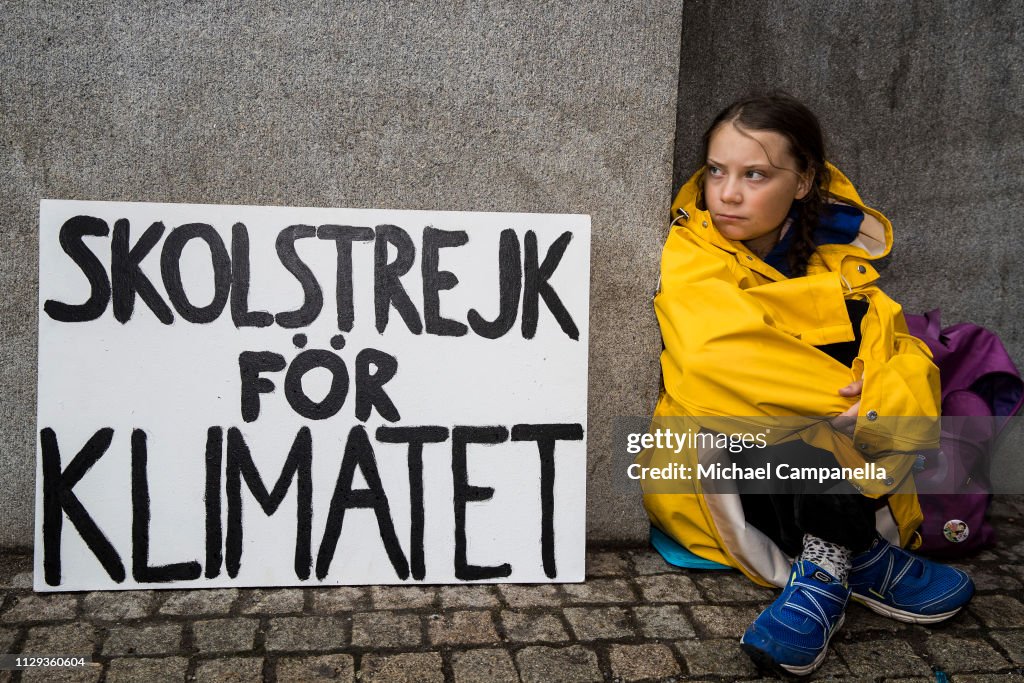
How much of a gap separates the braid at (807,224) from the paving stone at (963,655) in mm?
1139

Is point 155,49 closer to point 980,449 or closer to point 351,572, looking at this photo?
point 351,572

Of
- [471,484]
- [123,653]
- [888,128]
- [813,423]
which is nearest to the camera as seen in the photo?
[123,653]

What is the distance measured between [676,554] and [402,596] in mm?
902

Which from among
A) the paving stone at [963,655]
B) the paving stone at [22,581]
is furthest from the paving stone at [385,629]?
the paving stone at [963,655]

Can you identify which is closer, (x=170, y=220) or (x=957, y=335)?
(x=170, y=220)

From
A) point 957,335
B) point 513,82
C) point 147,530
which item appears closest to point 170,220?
point 147,530

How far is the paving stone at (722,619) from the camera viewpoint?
8.02 feet

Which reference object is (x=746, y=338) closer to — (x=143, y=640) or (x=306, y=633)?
(x=306, y=633)

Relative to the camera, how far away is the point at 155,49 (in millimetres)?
→ 2531

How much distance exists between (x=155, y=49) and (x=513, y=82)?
105cm

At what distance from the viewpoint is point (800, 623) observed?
90.3 inches

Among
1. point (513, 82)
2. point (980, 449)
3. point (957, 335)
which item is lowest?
point (980, 449)

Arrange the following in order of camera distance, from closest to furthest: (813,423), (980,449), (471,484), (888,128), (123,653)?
(123,653)
(813,423)
(471,484)
(980,449)
(888,128)

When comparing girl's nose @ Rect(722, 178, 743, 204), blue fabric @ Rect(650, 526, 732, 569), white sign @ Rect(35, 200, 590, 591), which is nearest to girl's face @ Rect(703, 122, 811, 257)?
girl's nose @ Rect(722, 178, 743, 204)
